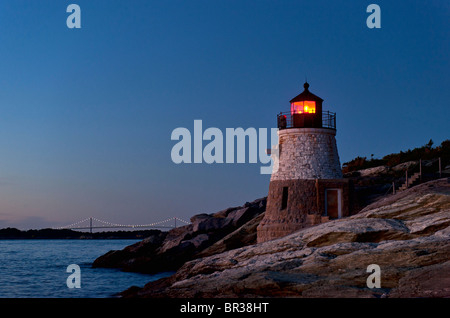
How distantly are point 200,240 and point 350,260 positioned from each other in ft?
63.7

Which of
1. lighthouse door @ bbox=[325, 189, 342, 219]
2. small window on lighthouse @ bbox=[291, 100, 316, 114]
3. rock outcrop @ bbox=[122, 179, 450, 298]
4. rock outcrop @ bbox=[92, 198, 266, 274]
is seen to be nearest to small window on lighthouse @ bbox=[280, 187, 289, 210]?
lighthouse door @ bbox=[325, 189, 342, 219]

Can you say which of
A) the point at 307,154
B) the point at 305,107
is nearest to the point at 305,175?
the point at 307,154

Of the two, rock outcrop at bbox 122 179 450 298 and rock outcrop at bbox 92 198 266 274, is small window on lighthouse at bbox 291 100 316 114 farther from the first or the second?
rock outcrop at bbox 92 198 266 274

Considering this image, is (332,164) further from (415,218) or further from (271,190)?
(415,218)

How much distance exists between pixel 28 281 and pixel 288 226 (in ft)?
74.2

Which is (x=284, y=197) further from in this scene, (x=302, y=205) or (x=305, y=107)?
(x=305, y=107)

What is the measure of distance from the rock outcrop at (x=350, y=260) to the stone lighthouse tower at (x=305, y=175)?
394 cm

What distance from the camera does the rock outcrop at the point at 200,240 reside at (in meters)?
33.2

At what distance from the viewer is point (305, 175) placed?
2791 centimetres

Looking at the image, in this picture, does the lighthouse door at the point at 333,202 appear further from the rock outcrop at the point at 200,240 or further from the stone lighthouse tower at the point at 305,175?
the rock outcrop at the point at 200,240

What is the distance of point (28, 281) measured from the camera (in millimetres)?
40625

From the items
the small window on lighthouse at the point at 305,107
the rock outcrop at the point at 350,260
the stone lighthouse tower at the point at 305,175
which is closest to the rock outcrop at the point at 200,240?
the stone lighthouse tower at the point at 305,175

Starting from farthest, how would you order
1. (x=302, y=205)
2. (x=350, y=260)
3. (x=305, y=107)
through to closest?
(x=305, y=107) < (x=302, y=205) < (x=350, y=260)
